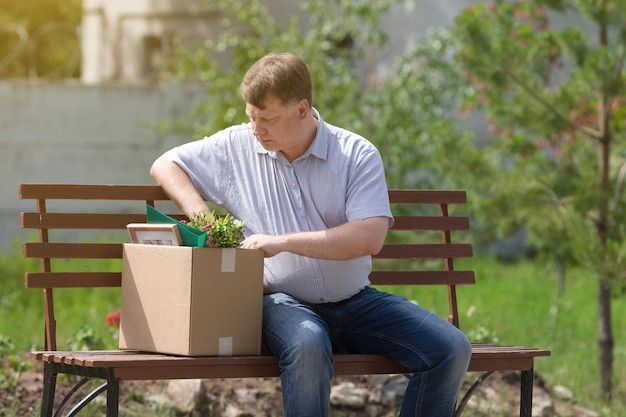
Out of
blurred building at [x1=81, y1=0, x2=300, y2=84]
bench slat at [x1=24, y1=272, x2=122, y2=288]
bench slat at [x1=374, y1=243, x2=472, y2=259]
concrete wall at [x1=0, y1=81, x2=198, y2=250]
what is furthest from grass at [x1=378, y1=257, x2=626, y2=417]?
blurred building at [x1=81, y1=0, x2=300, y2=84]

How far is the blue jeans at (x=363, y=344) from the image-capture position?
3.51 m

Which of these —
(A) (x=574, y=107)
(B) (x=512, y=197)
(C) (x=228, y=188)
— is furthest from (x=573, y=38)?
(C) (x=228, y=188)

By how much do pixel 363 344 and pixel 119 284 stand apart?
0.89 meters

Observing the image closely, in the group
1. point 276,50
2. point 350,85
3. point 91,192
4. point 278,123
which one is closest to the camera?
point 278,123

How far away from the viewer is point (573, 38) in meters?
6.78

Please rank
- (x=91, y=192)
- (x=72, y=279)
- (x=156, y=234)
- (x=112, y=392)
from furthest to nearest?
(x=91, y=192) → (x=72, y=279) → (x=156, y=234) → (x=112, y=392)

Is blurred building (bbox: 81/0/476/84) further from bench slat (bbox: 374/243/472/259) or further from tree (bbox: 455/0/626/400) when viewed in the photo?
bench slat (bbox: 374/243/472/259)

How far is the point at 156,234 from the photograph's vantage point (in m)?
3.64

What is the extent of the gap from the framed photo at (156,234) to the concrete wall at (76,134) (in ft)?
29.5

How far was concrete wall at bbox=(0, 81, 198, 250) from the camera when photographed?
A: 41.5ft

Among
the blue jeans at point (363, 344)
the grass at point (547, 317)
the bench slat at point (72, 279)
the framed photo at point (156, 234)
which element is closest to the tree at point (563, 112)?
the grass at point (547, 317)

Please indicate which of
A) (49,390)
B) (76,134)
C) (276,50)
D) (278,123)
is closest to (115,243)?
(49,390)

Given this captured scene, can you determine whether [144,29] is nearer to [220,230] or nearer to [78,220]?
[78,220]

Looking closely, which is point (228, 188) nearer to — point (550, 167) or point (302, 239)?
point (302, 239)
